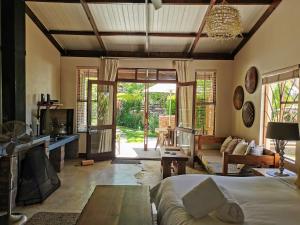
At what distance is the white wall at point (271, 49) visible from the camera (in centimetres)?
430

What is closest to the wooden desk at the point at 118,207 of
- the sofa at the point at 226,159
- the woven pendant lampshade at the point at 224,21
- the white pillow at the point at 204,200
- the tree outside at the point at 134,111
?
the white pillow at the point at 204,200

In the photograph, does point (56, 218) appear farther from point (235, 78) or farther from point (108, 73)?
point (235, 78)

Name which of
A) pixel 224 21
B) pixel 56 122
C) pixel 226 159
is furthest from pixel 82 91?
pixel 224 21

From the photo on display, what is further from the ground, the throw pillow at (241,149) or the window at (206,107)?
the window at (206,107)

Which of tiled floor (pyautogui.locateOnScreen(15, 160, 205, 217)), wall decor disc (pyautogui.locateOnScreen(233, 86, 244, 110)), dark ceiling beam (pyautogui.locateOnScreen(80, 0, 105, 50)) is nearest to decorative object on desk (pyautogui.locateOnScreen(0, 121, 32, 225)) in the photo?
tiled floor (pyautogui.locateOnScreen(15, 160, 205, 217))

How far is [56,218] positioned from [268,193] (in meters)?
2.56

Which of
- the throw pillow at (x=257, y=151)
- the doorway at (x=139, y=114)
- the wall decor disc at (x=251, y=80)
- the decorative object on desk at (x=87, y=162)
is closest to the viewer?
the throw pillow at (x=257, y=151)

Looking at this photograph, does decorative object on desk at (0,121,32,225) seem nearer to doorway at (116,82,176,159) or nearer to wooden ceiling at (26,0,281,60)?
wooden ceiling at (26,0,281,60)

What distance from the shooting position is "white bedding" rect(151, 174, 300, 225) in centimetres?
191

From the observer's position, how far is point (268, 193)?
98.6 inches

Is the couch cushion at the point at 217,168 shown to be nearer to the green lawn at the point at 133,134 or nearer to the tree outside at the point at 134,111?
the tree outside at the point at 134,111

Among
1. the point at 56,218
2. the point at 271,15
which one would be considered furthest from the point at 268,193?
the point at 271,15

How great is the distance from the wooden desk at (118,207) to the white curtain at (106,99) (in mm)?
4580

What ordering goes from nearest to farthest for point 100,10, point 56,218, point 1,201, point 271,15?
point 56,218 < point 1,201 < point 271,15 < point 100,10
